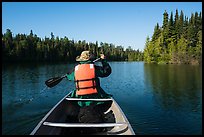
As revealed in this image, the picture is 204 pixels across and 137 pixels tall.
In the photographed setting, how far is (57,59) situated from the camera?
80938 millimetres

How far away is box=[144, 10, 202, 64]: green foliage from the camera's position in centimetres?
4678

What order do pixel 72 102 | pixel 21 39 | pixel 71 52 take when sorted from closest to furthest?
pixel 72 102, pixel 21 39, pixel 71 52

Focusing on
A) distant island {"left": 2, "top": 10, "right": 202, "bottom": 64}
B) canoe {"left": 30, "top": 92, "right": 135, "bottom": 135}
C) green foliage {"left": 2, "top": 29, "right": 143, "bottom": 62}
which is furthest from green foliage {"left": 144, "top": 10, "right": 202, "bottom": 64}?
canoe {"left": 30, "top": 92, "right": 135, "bottom": 135}

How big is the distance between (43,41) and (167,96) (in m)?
73.6

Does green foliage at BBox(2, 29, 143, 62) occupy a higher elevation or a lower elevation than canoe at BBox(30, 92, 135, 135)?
higher

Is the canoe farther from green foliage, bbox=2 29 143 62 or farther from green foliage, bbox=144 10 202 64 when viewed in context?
green foliage, bbox=2 29 143 62

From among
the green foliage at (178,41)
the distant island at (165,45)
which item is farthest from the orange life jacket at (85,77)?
the green foliage at (178,41)

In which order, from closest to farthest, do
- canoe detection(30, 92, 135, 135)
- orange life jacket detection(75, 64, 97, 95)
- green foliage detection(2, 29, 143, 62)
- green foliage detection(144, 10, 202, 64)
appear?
canoe detection(30, 92, 135, 135) → orange life jacket detection(75, 64, 97, 95) → green foliage detection(144, 10, 202, 64) → green foliage detection(2, 29, 143, 62)

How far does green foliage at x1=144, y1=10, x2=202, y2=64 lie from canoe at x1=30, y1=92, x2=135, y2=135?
139ft

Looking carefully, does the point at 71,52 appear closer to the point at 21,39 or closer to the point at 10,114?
the point at 21,39

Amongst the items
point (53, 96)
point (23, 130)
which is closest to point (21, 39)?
point (53, 96)

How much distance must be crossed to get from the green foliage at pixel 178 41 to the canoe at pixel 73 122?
42.3m

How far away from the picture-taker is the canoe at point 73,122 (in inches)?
160

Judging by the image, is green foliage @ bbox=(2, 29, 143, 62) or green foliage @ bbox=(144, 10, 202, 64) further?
green foliage @ bbox=(2, 29, 143, 62)
